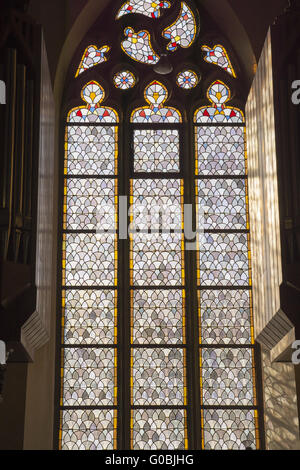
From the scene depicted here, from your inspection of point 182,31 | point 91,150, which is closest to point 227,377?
point 91,150

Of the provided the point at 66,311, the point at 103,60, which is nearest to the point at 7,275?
the point at 66,311

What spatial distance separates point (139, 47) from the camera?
10844mm

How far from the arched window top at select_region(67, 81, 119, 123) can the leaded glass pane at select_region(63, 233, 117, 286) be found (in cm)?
132

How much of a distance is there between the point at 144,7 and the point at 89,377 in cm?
418

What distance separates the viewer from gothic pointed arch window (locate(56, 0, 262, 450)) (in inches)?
374

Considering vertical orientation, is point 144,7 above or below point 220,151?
above

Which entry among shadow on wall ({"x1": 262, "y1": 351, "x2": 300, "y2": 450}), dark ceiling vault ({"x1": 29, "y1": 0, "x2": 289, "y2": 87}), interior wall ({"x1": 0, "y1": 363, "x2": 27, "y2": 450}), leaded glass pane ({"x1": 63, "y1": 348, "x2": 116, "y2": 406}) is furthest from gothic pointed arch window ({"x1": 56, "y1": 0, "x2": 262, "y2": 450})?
interior wall ({"x1": 0, "y1": 363, "x2": 27, "y2": 450})

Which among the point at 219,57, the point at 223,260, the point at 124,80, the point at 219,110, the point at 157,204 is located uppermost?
the point at 219,57

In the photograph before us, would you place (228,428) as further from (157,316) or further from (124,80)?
(124,80)

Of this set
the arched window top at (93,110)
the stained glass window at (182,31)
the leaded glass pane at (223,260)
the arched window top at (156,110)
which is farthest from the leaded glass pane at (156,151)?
the stained glass window at (182,31)

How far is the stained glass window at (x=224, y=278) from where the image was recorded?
9.50 m

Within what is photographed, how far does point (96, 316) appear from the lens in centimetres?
980

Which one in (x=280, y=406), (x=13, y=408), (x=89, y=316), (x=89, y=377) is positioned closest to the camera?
(x=13, y=408)

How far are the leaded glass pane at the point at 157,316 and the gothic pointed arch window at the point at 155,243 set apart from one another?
13 millimetres
